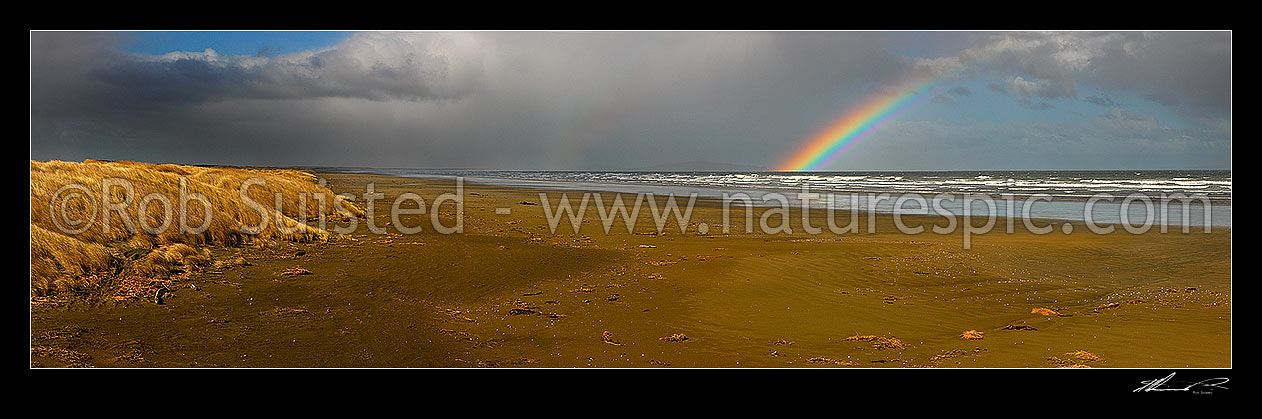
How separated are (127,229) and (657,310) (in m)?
7.50

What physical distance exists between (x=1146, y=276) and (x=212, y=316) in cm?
1201

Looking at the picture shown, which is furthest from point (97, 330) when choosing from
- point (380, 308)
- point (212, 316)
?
point (380, 308)

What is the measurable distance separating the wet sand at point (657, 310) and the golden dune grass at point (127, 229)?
0.50 metres

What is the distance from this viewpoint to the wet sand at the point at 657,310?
206 inches

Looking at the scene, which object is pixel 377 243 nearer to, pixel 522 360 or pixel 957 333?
pixel 522 360

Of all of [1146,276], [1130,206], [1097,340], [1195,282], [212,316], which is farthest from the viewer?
[1130,206]

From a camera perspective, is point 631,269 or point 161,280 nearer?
point 161,280

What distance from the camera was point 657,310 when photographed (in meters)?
6.90

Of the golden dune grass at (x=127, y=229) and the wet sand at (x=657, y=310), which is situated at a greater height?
the golden dune grass at (x=127, y=229)

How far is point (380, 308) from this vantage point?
664 cm

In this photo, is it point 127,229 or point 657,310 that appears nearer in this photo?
point 657,310

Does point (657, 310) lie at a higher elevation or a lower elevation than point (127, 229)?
lower

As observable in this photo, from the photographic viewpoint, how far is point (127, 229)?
859 centimetres

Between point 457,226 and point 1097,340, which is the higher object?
point 457,226
